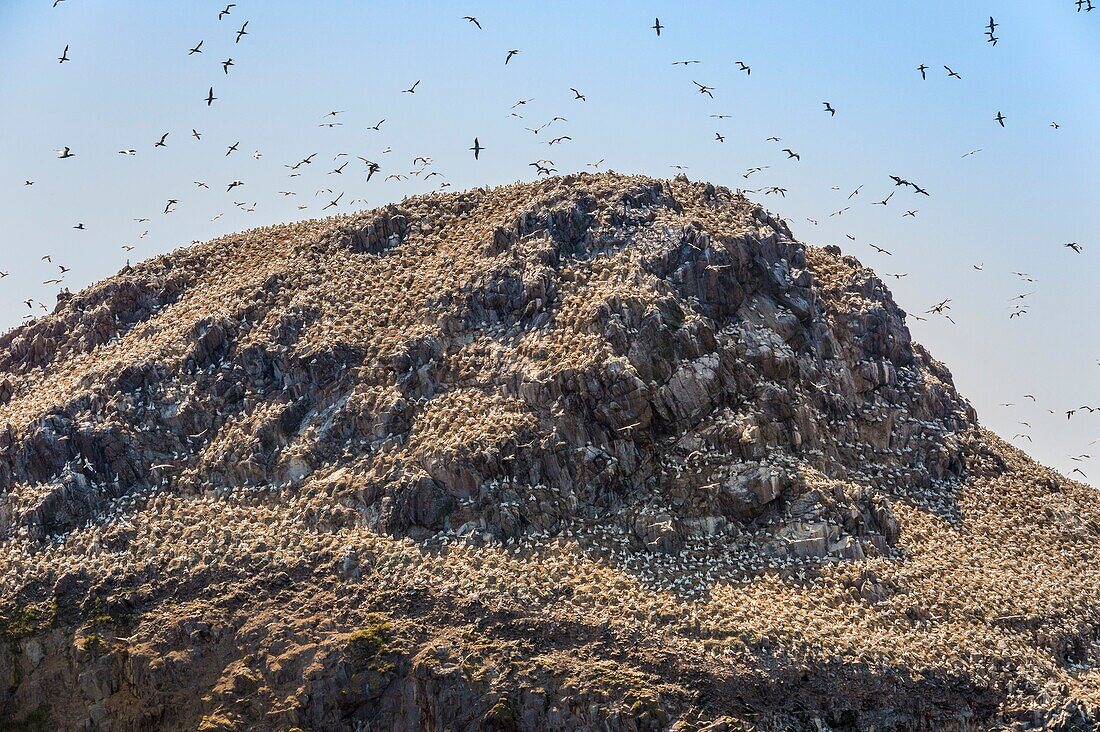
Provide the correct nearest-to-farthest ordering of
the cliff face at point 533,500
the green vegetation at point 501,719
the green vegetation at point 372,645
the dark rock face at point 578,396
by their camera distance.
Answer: the green vegetation at point 501,719 → the cliff face at point 533,500 → the green vegetation at point 372,645 → the dark rock face at point 578,396

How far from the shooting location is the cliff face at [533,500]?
250ft

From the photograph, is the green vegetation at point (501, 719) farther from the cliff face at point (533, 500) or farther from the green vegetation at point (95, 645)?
the green vegetation at point (95, 645)

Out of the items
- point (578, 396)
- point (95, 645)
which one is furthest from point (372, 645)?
point (578, 396)

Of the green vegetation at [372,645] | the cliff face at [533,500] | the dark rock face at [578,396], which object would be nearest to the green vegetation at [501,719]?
the cliff face at [533,500]

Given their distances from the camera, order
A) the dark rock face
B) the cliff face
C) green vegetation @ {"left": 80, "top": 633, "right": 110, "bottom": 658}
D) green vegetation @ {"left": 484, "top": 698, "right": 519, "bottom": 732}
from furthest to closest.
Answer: the dark rock face → green vegetation @ {"left": 80, "top": 633, "right": 110, "bottom": 658} → the cliff face → green vegetation @ {"left": 484, "top": 698, "right": 519, "bottom": 732}

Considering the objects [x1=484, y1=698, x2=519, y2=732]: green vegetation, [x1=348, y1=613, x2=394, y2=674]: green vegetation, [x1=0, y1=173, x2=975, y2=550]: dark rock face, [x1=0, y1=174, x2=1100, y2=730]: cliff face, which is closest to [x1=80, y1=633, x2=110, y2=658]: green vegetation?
[x1=0, y1=174, x2=1100, y2=730]: cliff face

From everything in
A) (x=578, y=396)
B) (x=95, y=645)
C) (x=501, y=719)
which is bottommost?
(x=501, y=719)

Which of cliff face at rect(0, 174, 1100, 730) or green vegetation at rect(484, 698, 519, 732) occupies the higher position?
Answer: cliff face at rect(0, 174, 1100, 730)

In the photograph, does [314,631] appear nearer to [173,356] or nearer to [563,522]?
[563,522]

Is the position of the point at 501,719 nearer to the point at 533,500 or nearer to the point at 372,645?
the point at 372,645

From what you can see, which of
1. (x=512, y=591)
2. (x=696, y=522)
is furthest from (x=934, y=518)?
(x=512, y=591)

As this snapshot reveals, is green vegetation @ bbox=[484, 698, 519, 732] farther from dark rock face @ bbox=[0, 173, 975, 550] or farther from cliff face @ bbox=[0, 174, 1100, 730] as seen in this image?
dark rock face @ bbox=[0, 173, 975, 550]

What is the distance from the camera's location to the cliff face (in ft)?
250

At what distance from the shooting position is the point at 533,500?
8619 cm
